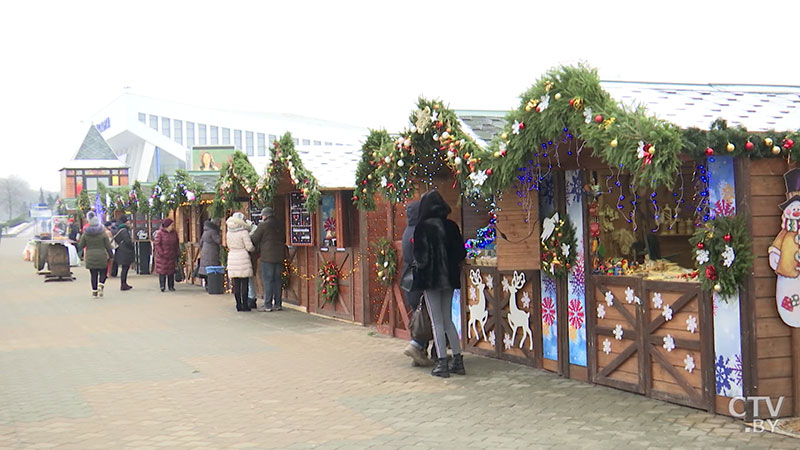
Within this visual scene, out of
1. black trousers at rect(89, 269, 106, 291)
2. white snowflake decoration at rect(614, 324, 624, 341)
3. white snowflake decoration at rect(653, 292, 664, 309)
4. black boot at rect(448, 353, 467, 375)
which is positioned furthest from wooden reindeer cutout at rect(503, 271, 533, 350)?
black trousers at rect(89, 269, 106, 291)

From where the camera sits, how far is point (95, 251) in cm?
1814

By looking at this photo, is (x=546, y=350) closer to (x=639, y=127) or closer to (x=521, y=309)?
(x=521, y=309)

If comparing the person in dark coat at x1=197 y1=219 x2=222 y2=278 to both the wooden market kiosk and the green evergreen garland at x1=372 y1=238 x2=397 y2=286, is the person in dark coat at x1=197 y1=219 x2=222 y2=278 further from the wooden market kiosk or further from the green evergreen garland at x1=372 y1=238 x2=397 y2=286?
the green evergreen garland at x1=372 y1=238 x2=397 y2=286

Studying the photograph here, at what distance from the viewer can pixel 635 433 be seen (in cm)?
629

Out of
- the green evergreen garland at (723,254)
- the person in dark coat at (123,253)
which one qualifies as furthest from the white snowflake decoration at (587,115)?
the person in dark coat at (123,253)

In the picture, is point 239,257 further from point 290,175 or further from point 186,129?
point 186,129

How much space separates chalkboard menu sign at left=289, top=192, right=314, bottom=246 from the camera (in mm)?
14242

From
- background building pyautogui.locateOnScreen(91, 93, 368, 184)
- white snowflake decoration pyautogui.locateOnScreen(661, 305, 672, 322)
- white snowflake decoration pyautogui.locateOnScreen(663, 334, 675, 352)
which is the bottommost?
white snowflake decoration pyautogui.locateOnScreen(663, 334, 675, 352)

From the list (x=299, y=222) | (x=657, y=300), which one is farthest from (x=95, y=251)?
(x=657, y=300)

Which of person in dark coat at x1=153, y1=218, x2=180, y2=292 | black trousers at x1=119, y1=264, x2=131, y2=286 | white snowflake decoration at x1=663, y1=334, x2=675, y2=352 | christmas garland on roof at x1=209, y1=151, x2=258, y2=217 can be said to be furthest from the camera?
black trousers at x1=119, y1=264, x2=131, y2=286

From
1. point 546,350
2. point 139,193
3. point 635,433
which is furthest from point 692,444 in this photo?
point 139,193

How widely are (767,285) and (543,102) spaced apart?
2.25m

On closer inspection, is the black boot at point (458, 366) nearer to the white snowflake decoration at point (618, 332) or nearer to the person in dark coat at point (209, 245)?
the white snowflake decoration at point (618, 332)

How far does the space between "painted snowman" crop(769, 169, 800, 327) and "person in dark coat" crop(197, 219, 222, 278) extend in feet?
43.7
